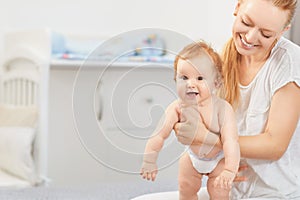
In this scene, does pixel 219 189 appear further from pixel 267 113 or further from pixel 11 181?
pixel 11 181

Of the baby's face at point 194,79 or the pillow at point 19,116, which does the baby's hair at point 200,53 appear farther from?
the pillow at point 19,116

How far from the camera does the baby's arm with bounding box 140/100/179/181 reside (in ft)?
2.24

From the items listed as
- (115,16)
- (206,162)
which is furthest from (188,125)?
(115,16)

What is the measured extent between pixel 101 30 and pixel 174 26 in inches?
16.2

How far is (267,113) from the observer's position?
85 cm

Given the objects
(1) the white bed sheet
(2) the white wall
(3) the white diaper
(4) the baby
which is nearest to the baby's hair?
(4) the baby

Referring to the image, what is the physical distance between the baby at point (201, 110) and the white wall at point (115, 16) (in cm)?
170

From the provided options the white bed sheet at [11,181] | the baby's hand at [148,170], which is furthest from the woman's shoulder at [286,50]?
the white bed sheet at [11,181]

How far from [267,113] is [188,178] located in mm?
180

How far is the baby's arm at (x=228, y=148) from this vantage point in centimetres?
70

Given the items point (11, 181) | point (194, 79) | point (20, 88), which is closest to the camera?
point (194, 79)

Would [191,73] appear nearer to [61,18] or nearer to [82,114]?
[82,114]

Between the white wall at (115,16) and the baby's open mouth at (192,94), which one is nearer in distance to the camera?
the baby's open mouth at (192,94)

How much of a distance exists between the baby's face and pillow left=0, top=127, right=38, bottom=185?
139cm
